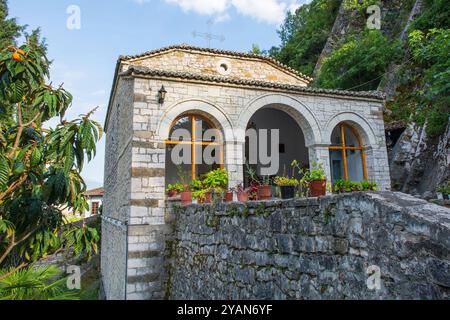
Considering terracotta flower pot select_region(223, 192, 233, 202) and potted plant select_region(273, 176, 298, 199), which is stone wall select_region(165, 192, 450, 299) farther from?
potted plant select_region(273, 176, 298, 199)

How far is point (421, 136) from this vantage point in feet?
34.6

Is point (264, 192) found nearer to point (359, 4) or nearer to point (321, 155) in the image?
point (321, 155)

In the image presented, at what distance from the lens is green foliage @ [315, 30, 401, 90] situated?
13.9 meters

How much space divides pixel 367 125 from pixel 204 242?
6422 mm

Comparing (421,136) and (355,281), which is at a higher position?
(421,136)

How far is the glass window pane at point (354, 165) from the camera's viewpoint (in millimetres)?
8877

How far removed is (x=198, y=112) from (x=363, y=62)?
10.8 metres

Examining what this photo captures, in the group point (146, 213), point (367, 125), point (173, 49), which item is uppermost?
point (173, 49)

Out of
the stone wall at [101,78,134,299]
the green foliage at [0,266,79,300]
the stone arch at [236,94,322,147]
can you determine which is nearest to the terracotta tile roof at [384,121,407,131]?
the stone arch at [236,94,322,147]

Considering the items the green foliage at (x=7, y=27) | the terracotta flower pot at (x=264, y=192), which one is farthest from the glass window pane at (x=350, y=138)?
the green foliage at (x=7, y=27)

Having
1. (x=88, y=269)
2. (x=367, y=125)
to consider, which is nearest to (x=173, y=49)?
(x=367, y=125)

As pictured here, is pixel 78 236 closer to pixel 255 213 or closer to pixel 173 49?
pixel 255 213

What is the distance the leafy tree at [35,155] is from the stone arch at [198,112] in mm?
1964

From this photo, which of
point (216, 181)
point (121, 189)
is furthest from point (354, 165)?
point (121, 189)
